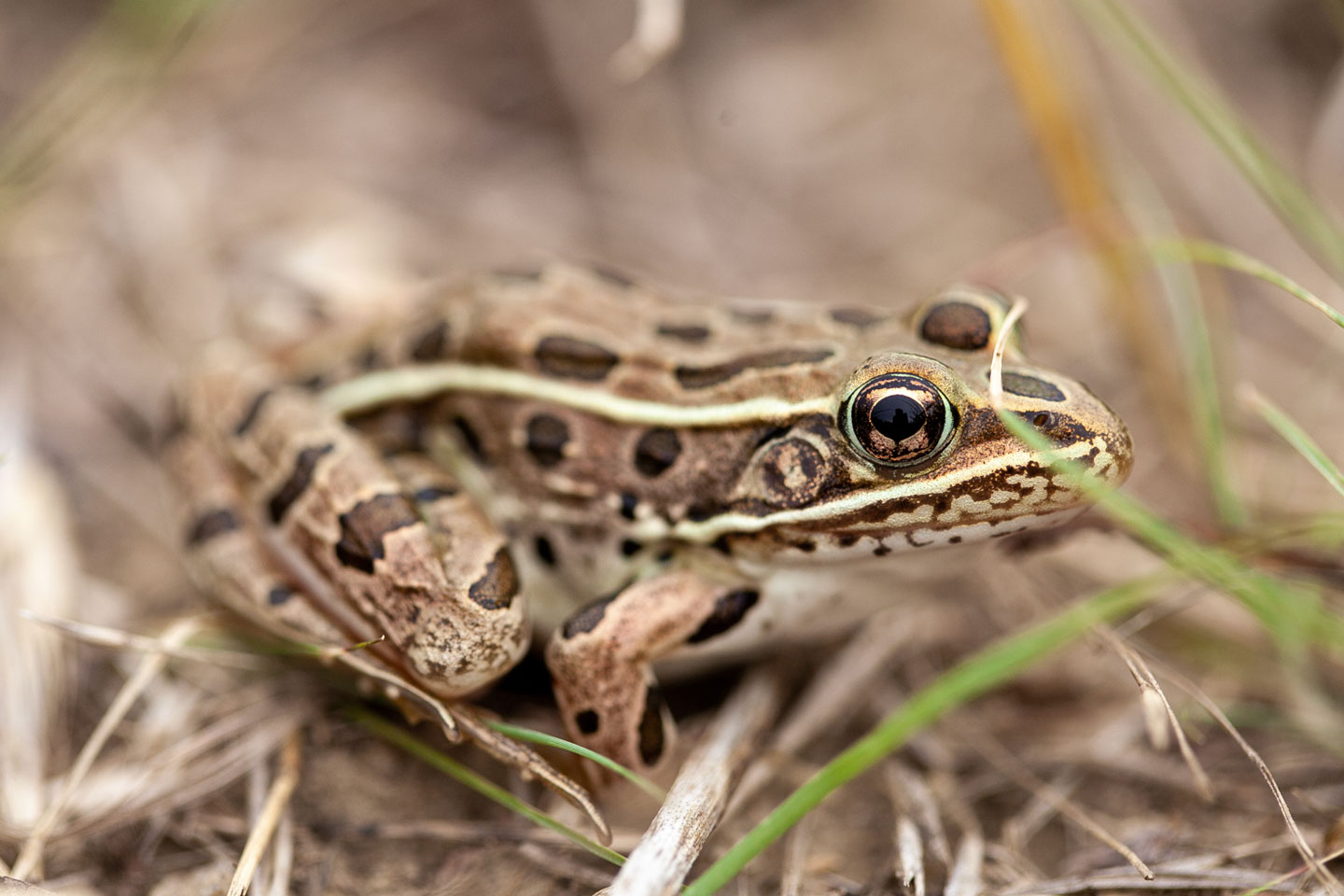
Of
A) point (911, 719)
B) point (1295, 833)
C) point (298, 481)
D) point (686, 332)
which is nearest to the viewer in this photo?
point (911, 719)

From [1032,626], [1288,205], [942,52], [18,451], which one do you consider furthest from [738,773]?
[942,52]

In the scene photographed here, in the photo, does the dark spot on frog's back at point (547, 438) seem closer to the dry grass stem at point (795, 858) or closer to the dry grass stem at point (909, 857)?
the dry grass stem at point (795, 858)

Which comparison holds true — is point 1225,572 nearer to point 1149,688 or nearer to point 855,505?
point 1149,688

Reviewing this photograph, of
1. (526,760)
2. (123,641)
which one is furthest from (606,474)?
(123,641)

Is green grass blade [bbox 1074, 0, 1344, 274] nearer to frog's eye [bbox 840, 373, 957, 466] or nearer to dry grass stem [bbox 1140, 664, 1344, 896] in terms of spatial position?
frog's eye [bbox 840, 373, 957, 466]

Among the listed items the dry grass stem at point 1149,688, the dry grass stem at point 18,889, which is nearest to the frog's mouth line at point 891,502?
the dry grass stem at point 1149,688

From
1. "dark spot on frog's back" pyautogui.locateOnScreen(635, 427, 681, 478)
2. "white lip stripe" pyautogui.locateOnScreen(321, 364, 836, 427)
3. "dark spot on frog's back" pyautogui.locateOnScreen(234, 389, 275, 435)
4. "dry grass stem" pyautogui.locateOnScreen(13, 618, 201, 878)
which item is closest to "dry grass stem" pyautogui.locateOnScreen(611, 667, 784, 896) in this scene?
"dark spot on frog's back" pyautogui.locateOnScreen(635, 427, 681, 478)

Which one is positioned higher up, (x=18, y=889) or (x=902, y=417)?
(x=902, y=417)
